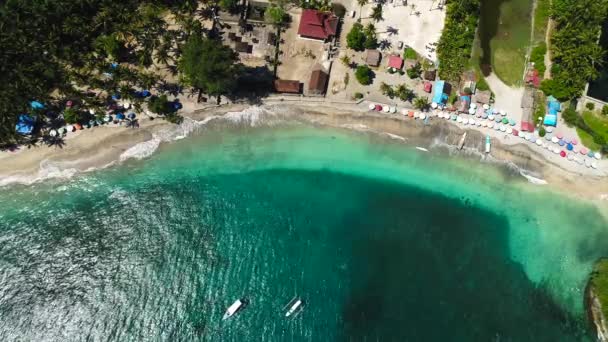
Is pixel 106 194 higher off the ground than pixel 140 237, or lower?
higher

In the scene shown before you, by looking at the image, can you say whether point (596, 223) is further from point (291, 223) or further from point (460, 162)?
point (291, 223)

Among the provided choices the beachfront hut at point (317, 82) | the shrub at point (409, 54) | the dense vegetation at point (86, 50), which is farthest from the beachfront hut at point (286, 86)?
the shrub at point (409, 54)

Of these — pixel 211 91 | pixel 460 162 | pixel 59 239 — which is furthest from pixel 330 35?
pixel 59 239

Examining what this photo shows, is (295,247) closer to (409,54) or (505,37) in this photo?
(409,54)

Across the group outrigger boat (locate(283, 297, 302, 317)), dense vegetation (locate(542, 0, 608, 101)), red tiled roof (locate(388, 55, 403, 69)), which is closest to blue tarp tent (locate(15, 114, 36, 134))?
outrigger boat (locate(283, 297, 302, 317))

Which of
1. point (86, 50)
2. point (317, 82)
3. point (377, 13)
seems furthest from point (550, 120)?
point (86, 50)

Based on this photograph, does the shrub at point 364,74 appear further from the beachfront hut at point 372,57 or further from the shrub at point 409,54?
the shrub at point 409,54
